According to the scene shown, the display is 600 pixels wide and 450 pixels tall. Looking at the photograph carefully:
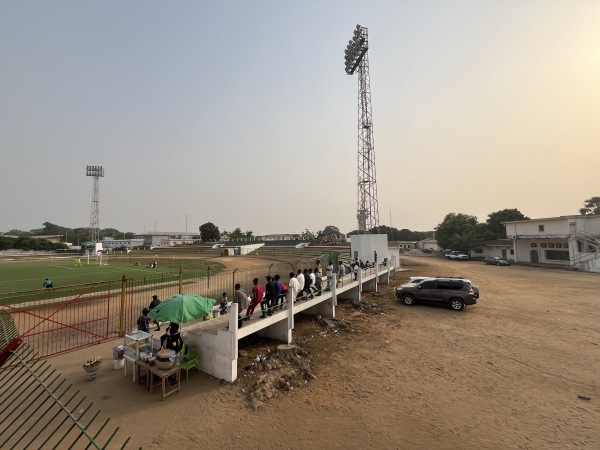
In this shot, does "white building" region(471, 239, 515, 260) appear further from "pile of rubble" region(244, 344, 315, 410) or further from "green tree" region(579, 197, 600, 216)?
"pile of rubble" region(244, 344, 315, 410)

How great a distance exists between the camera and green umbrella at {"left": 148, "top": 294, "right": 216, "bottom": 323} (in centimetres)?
758

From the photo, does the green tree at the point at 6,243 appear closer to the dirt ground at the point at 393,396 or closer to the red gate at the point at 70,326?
the red gate at the point at 70,326

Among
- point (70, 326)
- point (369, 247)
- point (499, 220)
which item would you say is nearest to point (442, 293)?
point (369, 247)

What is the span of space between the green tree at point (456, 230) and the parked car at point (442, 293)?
4280 cm

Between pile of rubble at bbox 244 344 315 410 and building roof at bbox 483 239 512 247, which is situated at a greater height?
building roof at bbox 483 239 512 247

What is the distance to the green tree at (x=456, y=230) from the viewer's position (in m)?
53.4

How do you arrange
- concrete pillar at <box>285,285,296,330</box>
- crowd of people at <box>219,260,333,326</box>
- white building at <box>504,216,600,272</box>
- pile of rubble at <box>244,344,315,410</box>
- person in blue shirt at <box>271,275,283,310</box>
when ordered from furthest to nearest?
white building at <box>504,216,600,272</box> < concrete pillar at <box>285,285,296,330</box> < person in blue shirt at <box>271,275,283,310</box> < crowd of people at <box>219,260,333,326</box> < pile of rubble at <box>244,344,315,410</box>

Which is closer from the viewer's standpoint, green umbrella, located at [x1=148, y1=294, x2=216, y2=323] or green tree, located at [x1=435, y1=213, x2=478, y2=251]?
green umbrella, located at [x1=148, y1=294, x2=216, y2=323]

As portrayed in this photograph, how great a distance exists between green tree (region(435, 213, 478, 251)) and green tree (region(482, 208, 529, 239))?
2.77 metres

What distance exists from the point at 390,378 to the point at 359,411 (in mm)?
2141

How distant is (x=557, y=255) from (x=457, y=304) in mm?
34549

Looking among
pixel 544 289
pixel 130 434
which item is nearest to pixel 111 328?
pixel 130 434

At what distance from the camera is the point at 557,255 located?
124ft

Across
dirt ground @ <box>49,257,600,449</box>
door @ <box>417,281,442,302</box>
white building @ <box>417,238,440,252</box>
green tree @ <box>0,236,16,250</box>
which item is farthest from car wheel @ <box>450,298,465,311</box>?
green tree @ <box>0,236,16,250</box>
